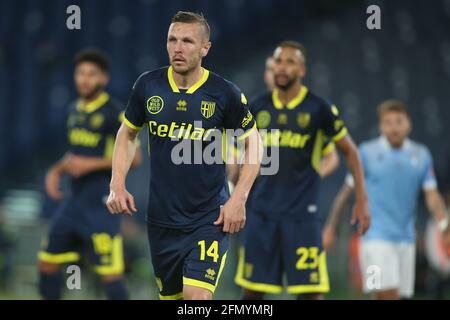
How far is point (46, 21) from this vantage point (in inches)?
651

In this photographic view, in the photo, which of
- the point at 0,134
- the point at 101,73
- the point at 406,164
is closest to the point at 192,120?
the point at 101,73

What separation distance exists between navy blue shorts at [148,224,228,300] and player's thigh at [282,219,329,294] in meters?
1.65

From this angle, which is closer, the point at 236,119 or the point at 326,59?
Answer: the point at 236,119

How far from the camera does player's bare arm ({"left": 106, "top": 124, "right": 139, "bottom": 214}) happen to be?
5.42 meters

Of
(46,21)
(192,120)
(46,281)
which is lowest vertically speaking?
(46,281)

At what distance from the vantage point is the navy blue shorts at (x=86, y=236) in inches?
323

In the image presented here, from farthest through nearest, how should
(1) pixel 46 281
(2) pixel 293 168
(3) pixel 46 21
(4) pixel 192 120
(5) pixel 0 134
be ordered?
(3) pixel 46 21, (5) pixel 0 134, (1) pixel 46 281, (2) pixel 293 168, (4) pixel 192 120

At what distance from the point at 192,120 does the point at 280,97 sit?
1945 millimetres

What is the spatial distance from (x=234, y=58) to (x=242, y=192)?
11599 mm

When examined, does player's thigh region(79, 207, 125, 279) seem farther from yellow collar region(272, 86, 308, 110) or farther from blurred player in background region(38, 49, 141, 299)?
yellow collar region(272, 86, 308, 110)

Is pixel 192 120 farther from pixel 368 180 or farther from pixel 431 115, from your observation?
pixel 431 115

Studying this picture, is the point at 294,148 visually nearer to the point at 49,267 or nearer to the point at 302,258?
the point at 302,258

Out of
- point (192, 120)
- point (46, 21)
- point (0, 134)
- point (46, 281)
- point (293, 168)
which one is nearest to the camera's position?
point (192, 120)

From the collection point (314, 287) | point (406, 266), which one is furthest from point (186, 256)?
point (406, 266)
